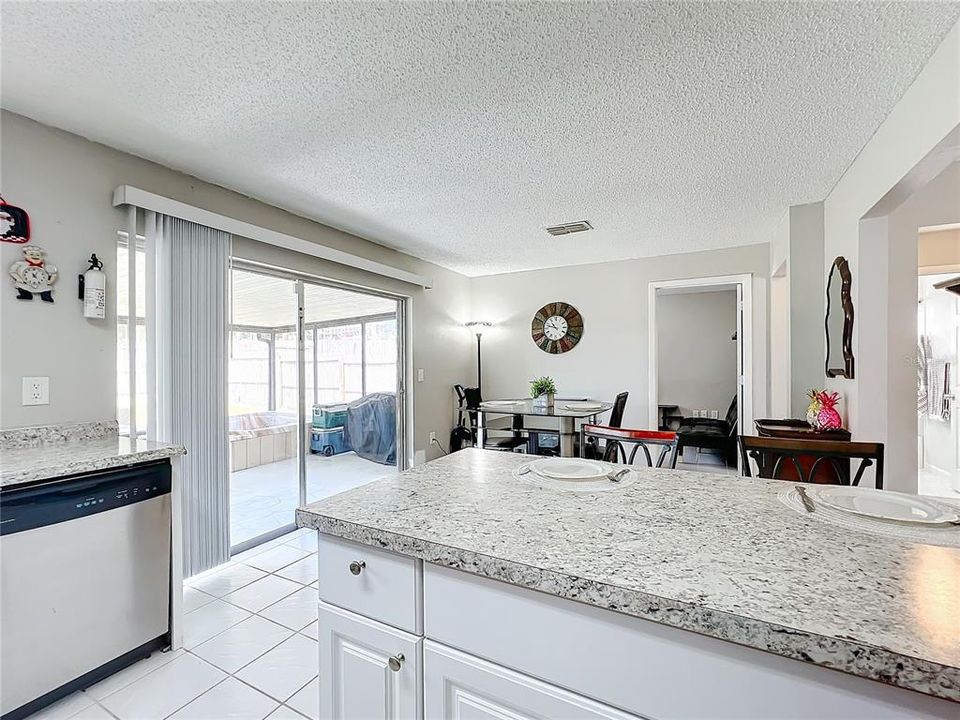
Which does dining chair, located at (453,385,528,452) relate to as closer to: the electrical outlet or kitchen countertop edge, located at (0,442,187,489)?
kitchen countertop edge, located at (0,442,187,489)

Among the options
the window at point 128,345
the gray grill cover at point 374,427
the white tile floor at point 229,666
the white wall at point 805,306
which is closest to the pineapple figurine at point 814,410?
the white wall at point 805,306

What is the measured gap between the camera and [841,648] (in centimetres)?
56

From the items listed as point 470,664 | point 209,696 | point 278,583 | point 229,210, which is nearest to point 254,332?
point 229,210

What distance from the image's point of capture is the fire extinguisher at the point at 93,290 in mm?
2100

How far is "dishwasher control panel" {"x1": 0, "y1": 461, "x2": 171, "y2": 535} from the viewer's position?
1455 millimetres

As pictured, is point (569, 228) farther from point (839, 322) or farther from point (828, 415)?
point (828, 415)

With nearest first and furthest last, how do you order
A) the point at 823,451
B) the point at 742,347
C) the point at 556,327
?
the point at 823,451
the point at 742,347
the point at 556,327

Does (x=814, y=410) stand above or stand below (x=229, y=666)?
above

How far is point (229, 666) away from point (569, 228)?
11.5 ft

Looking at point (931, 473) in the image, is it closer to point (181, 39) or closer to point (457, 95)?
point (457, 95)

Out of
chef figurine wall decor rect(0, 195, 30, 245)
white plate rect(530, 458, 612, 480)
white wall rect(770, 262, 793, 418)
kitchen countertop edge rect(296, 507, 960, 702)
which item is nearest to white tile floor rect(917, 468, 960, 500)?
white wall rect(770, 262, 793, 418)

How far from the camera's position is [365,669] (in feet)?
3.18

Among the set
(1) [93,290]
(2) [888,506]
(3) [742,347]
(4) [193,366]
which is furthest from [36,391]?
(3) [742,347]

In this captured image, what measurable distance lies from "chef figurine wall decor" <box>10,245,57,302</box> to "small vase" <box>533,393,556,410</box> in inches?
125
